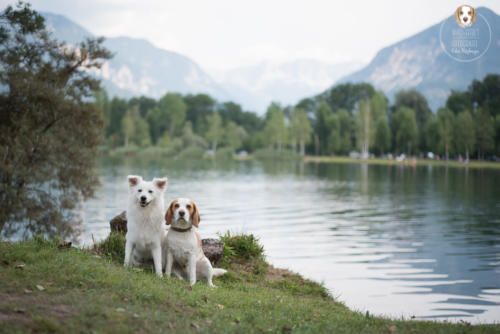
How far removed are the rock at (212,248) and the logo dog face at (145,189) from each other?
3076 millimetres

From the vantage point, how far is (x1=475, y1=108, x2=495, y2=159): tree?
8538cm

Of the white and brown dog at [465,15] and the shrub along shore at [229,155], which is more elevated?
the white and brown dog at [465,15]

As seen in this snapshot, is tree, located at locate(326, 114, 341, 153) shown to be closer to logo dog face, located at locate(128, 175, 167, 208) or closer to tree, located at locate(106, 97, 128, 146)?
tree, located at locate(106, 97, 128, 146)

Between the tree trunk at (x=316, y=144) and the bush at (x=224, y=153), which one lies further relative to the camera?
the bush at (x=224, y=153)

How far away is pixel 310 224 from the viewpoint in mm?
26000

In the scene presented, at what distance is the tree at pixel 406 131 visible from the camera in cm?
9876

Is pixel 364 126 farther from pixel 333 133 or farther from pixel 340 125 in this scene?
pixel 340 125

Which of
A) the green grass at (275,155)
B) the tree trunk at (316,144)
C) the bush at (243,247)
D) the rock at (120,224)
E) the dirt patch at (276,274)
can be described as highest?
the tree trunk at (316,144)

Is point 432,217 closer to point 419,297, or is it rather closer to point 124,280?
point 419,297

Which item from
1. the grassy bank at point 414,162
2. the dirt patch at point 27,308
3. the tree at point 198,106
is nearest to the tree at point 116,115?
the tree at point 198,106

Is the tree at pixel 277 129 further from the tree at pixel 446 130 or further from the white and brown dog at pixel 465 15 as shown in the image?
the white and brown dog at pixel 465 15

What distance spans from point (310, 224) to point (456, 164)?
71.7 meters

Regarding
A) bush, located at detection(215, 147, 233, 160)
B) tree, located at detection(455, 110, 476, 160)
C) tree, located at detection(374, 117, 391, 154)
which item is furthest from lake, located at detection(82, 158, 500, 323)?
bush, located at detection(215, 147, 233, 160)

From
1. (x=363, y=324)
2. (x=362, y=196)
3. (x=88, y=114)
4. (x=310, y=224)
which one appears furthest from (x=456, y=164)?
(x=363, y=324)
